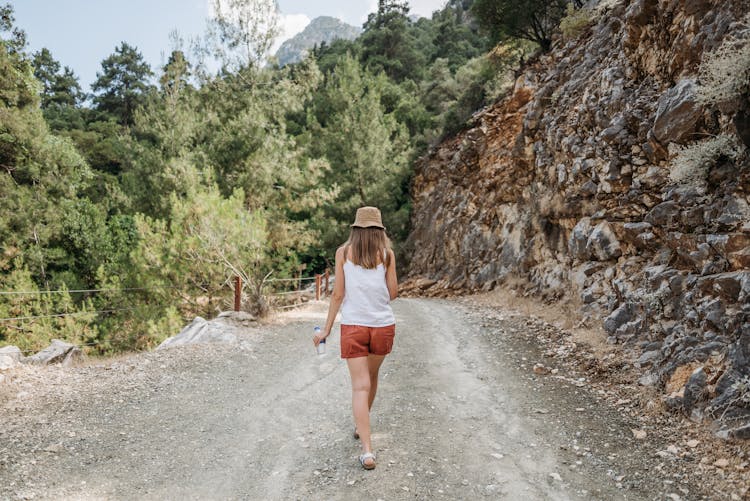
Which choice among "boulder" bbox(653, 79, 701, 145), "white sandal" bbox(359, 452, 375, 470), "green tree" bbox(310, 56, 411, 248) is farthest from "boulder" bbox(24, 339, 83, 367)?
"green tree" bbox(310, 56, 411, 248)

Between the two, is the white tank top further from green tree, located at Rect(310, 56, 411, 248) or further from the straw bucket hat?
green tree, located at Rect(310, 56, 411, 248)

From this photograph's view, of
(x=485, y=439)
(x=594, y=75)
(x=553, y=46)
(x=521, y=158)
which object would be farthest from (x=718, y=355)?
(x=553, y=46)

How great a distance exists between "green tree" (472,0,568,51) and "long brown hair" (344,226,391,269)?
587 inches

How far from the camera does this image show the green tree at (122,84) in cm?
4081

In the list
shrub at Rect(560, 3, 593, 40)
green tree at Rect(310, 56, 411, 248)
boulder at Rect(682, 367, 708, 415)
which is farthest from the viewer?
green tree at Rect(310, 56, 411, 248)

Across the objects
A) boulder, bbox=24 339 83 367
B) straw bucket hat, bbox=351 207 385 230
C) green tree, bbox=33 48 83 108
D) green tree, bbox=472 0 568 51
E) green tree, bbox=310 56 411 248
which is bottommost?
boulder, bbox=24 339 83 367

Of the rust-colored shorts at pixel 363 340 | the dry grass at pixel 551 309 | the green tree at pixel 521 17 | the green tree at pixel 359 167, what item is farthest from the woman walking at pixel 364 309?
the green tree at pixel 359 167

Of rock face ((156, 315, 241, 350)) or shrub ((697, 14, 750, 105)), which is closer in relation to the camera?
shrub ((697, 14, 750, 105))

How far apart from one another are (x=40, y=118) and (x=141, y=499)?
19.0 metres

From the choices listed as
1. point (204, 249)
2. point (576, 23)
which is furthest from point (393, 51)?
point (204, 249)

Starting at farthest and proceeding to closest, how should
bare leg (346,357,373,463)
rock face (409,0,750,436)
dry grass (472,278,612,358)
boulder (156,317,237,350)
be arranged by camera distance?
boulder (156,317,237,350) → dry grass (472,278,612,358) → rock face (409,0,750,436) → bare leg (346,357,373,463)

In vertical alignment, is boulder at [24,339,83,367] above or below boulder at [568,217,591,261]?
below

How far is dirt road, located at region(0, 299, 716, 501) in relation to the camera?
3.23m

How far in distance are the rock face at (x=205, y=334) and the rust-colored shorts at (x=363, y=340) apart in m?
5.10
